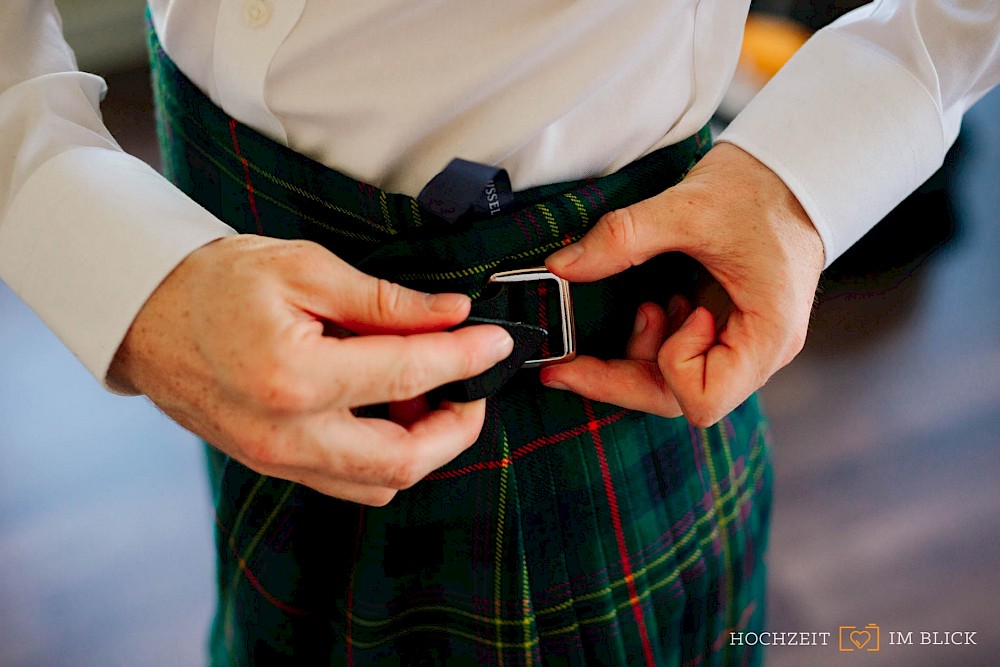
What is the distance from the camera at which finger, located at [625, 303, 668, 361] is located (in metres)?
0.68

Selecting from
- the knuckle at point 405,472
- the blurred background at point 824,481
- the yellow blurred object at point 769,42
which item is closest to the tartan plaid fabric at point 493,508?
the knuckle at point 405,472

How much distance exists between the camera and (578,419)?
27.3 inches

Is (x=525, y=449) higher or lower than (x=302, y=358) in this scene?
lower

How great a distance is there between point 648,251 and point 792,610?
Result: 1199mm

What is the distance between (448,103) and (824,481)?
4.69 feet

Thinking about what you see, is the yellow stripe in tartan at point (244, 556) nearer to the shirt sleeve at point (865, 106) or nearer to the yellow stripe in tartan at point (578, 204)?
the yellow stripe in tartan at point (578, 204)

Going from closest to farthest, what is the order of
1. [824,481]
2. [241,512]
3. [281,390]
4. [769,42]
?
[281,390] → [241,512] → [824,481] → [769,42]

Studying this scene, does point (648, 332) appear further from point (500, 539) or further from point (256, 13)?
point (256, 13)

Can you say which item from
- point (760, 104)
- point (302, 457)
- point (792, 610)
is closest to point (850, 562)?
point (792, 610)

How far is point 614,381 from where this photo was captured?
2.19 ft

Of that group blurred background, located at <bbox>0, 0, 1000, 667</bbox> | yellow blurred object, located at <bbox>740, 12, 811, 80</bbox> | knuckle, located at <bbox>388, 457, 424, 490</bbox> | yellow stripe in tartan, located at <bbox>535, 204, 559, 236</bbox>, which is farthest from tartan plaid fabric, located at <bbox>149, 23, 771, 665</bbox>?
yellow blurred object, located at <bbox>740, 12, 811, 80</bbox>

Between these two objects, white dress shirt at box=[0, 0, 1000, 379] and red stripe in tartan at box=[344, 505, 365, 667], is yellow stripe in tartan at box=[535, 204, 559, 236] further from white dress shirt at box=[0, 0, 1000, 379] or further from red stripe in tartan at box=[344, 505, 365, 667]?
red stripe in tartan at box=[344, 505, 365, 667]

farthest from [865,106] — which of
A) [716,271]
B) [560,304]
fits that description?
[560,304]

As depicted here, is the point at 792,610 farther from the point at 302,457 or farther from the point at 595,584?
the point at 302,457
